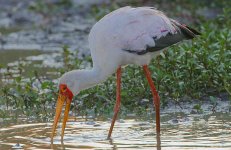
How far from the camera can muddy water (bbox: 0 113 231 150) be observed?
646cm

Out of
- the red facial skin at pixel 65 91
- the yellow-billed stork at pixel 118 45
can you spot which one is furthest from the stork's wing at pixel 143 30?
the red facial skin at pixel 65 91

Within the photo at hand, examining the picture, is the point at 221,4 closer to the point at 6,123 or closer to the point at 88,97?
the point at 88,97

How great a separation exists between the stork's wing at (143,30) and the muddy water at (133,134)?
2.55ft

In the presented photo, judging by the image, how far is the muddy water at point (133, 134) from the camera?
6457 mm

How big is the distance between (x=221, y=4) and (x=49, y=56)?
346 cm

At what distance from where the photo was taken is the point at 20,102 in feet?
27.7

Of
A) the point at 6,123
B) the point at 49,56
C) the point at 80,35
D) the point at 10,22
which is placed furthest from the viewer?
the point at 10,22

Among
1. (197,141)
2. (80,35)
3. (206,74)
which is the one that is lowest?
(197,141)

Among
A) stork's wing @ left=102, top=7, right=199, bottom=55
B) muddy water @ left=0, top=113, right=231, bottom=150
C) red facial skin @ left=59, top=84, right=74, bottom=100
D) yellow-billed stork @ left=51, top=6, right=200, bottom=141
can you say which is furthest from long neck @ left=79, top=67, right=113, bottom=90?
muddy water @ left=0, top=113, right=231, bottom=150

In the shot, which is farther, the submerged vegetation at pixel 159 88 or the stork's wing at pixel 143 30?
the submerged vegetation at pixel 159 88

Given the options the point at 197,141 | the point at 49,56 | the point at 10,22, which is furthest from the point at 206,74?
the point at 10,22

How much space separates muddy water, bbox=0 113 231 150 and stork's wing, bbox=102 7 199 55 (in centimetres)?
78

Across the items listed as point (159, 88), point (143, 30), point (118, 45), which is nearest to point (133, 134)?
point (118, 45)

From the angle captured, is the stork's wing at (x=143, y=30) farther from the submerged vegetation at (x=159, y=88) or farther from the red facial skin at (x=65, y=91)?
the submerged vegetation at (x=159, y=88)
